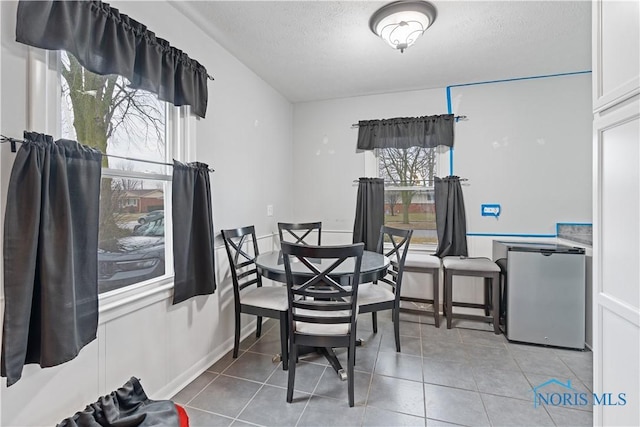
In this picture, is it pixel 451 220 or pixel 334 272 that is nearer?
pixel 334 272

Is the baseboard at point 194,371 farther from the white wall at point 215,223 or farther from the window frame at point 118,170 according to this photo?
the window frame at point 118,170

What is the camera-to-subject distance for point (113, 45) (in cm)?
151

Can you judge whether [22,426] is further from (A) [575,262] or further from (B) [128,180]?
(A) [575,262]

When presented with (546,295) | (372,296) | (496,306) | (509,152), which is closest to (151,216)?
(372,296)

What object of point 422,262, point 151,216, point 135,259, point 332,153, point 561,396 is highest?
point 332,153

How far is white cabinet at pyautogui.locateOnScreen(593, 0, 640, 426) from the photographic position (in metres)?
0.97

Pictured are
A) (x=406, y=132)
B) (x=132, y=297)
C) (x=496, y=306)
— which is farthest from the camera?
(x=406, y=132)

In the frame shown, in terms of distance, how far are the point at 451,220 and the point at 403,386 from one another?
1.93 m

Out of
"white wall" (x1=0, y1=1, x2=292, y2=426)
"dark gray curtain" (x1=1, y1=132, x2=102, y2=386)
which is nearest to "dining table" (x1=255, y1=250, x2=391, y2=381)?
"white wall" (x1=0, y1=1, x2=292, y2=426)

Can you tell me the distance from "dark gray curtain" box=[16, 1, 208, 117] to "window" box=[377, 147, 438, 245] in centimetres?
233

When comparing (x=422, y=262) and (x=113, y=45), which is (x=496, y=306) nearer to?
(x=422, y=262)

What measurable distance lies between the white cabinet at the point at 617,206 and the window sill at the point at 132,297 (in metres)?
2.24

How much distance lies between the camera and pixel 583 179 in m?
3.03

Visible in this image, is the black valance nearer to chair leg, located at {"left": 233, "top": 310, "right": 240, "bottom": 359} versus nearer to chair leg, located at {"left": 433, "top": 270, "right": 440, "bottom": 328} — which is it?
chair leg, located at {"left": 433, "top": 270, "right": 440, "bottom": 328}
